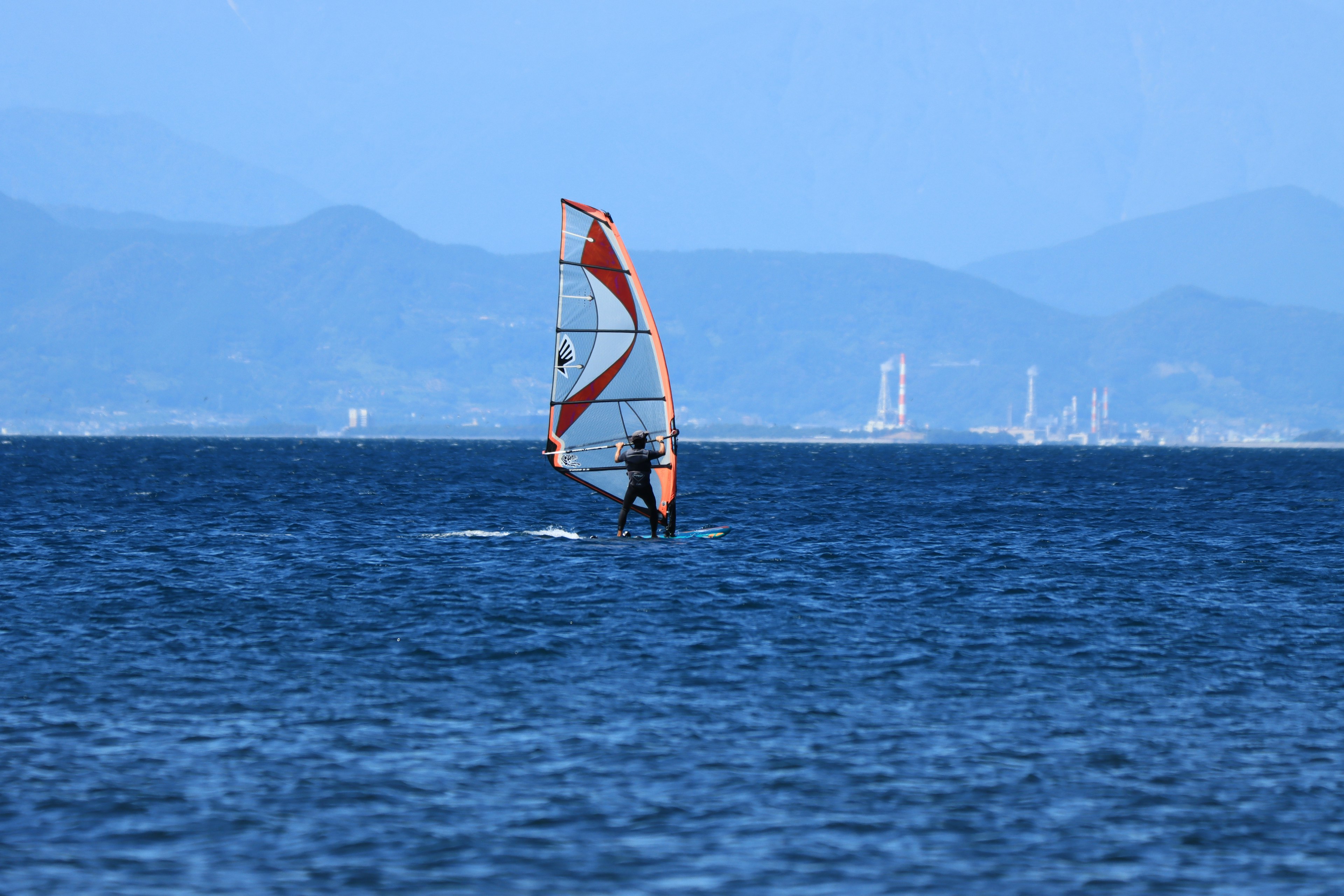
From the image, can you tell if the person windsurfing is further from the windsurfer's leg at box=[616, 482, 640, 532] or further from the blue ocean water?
the blue ocean water

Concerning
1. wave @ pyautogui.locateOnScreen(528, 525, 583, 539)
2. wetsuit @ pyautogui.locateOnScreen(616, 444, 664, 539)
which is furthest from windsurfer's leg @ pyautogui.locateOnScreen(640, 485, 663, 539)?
wave @ pyautogui.locateOnScreen(528, 525, 583, 539)

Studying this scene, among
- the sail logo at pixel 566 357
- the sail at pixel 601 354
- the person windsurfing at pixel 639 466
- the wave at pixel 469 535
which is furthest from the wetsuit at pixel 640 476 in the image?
the wave at pixel 469 535

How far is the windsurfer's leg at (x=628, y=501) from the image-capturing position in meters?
43.8

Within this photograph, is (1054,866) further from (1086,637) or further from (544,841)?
(1086,637)

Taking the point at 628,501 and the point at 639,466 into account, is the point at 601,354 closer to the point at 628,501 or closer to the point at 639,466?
the point at 639,466

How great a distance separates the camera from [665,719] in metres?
21.9

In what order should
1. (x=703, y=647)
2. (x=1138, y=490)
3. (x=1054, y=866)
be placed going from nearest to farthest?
1. (x=1054, y=866)
2. (x=703, y=647)
3. (x=1138, y=490)

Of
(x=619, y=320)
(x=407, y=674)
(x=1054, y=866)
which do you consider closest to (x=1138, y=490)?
(x=619, y=320)

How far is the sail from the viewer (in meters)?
42.5

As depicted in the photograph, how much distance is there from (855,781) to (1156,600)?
18828 mm

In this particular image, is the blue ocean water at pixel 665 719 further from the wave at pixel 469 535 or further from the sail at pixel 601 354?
the sail at pixel 601 354

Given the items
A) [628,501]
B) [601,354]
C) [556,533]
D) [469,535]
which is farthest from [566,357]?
[469,535]

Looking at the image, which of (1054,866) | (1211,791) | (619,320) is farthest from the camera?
(619,320)

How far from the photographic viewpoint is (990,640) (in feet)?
96.1
